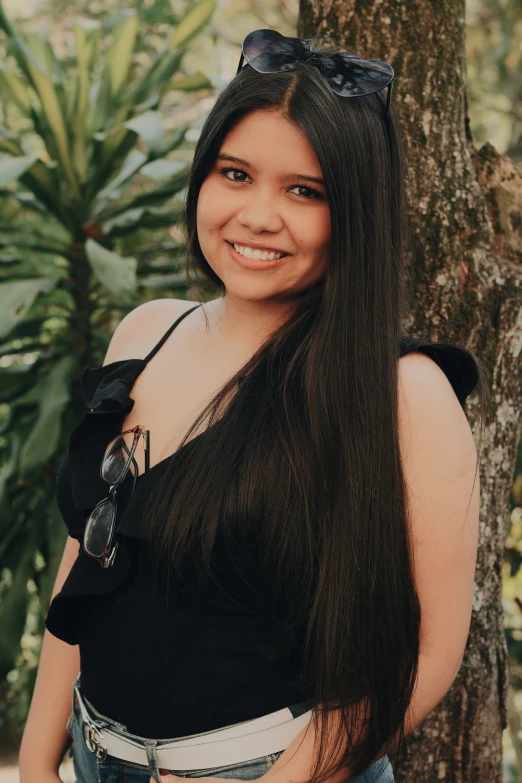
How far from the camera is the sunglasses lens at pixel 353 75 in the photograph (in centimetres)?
130

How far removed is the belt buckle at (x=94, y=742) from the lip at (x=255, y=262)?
2.58ft

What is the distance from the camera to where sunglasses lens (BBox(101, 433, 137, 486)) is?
57.1 inches

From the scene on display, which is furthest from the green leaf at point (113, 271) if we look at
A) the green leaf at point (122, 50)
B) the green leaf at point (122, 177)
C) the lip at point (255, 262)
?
the lip at point (255, 262)

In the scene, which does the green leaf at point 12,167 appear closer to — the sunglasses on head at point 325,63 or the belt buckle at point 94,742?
the sunglasses on head at point 325,63

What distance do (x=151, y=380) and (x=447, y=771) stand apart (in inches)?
43.6

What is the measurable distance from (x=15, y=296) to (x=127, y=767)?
1.63m

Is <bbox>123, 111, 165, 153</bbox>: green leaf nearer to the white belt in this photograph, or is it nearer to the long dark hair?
the long dark hair

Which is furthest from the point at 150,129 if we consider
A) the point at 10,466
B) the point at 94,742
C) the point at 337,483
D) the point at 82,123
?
the point at 94,742

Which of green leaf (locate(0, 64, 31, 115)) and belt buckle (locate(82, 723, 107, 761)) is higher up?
green leaf (locate(0, 64, 31, 115))

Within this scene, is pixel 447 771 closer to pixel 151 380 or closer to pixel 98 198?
pixel 151 380

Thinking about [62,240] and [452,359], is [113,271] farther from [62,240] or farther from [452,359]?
[452,359]

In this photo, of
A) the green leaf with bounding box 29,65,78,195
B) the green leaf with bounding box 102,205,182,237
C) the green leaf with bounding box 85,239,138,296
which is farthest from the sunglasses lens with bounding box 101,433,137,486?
the green leaf with bounding box 29,65,78,195

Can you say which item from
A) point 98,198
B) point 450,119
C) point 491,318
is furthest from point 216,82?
point 491,318

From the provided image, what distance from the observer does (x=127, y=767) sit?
4.56 ft
